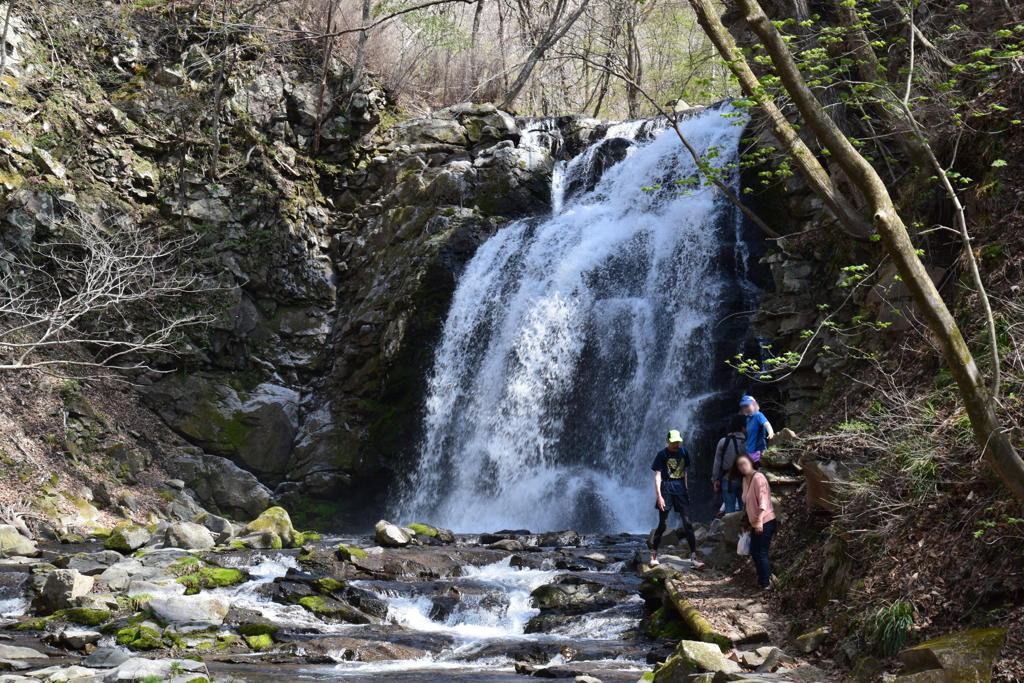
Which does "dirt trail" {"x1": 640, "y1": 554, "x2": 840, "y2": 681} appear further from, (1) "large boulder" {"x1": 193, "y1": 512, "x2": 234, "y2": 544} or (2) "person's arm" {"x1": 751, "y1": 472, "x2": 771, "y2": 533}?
(1) "large boulder" {"x1": 193, "y1": 512, "x2": 234, "y2": 544}

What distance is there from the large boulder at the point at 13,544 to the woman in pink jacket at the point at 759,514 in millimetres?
9822

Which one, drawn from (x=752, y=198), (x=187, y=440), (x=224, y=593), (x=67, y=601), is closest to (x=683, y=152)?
(x=752, y=198)

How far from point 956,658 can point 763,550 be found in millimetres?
3270

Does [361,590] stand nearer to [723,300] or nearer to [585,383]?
[585,383]

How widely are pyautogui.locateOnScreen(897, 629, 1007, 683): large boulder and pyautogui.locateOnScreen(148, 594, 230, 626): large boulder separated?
6.66 meters

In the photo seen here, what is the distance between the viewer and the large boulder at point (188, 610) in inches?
340

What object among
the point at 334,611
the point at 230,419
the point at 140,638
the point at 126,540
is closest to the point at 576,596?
the point at 334,611

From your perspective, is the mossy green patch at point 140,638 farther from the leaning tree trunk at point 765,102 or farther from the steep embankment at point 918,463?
the leaning tree trunk at point 765,102

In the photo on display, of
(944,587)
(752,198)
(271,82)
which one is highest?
(271,82)

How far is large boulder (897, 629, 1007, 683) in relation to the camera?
4.69m

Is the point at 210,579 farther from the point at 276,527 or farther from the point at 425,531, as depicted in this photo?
the point at 425,531

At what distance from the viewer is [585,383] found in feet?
55.1

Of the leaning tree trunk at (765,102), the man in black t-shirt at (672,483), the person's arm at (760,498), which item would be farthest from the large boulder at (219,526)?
the leaning tree trunk at (765,102)

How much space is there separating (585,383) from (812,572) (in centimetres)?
949
